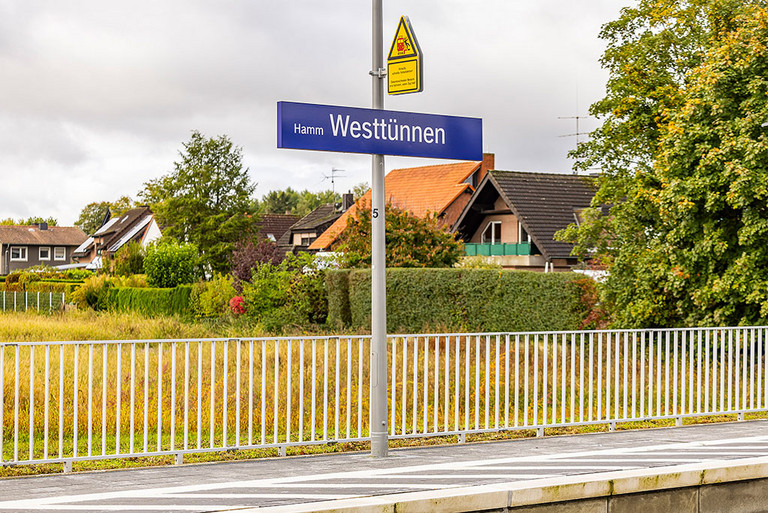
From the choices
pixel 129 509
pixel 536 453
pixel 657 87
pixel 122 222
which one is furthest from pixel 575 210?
pixel 122 222

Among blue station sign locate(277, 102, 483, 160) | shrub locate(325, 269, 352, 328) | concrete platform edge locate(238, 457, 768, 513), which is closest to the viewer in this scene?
concrete platform edge locate(238, 457, 768, 513)

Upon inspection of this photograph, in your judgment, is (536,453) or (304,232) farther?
(304,232)

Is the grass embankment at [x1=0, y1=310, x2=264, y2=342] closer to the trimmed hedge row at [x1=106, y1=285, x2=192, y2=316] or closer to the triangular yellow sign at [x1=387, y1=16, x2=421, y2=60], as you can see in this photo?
the trimmed hedge row at [x1=106, y1=285, x2=192, y2=316]

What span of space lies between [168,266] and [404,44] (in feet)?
127

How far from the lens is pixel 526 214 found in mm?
47875

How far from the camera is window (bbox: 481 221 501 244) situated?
178 feet

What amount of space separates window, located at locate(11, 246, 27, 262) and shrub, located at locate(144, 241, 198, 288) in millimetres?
93947

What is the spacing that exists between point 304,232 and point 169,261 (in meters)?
39.9

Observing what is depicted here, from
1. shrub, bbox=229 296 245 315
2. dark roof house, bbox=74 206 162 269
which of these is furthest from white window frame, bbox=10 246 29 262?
shrub, bbox=229 296 245 315

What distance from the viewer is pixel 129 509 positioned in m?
6.85

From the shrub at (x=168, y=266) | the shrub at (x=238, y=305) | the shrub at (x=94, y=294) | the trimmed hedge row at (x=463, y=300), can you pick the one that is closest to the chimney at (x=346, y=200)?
the shrub at (x=168, y=266)

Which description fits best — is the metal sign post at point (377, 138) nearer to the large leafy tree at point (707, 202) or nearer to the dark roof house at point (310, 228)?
the large leafy tree at point (707, 202)

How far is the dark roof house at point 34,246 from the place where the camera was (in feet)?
436

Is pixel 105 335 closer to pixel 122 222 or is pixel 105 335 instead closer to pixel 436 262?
pixel 436 262
